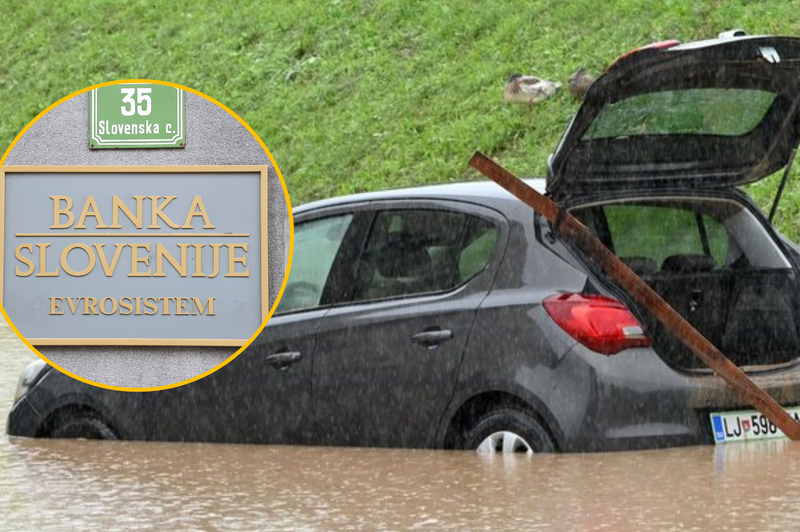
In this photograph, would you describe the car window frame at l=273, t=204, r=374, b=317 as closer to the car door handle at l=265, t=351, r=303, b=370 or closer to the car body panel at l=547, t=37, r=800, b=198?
the car door handle at l=265, t=351, r=303, b=370

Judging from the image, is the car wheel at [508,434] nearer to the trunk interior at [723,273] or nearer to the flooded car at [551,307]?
the flooded car at [551,307]

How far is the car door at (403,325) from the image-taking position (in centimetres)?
834

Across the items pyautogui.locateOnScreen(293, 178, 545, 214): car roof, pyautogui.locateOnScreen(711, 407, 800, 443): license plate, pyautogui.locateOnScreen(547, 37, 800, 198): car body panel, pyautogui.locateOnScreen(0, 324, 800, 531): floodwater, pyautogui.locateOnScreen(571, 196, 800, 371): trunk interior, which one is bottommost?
pyautogui.locateOnScreen(0, 324, 800, 531): floodwater

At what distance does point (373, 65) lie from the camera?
27.3 m

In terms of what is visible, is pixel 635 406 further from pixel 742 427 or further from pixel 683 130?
pixel 683 130

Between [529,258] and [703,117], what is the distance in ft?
4.13

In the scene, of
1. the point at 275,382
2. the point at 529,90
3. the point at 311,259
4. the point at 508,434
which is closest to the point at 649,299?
the point at 508,434

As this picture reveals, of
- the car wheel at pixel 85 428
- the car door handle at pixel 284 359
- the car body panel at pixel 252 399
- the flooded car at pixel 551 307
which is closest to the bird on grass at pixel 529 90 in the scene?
the flooded car at pixel 551 307

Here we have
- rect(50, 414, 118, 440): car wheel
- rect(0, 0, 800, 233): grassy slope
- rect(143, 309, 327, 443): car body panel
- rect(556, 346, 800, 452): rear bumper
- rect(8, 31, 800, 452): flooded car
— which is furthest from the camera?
rect(0, 0, 800, 233): grassy slope

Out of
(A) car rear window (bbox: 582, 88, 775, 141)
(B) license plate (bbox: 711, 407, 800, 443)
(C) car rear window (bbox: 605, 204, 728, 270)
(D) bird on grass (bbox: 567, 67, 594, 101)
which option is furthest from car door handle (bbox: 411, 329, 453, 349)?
(D) bird on grass (bbox: 567, 67, 594, 101)

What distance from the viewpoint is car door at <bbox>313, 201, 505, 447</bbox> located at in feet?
27.4

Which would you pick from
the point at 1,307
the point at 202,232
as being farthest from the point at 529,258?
the point at 1,307

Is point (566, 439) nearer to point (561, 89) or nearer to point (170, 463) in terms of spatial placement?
point (170, 463)

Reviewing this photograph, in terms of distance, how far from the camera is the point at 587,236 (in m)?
8.33
